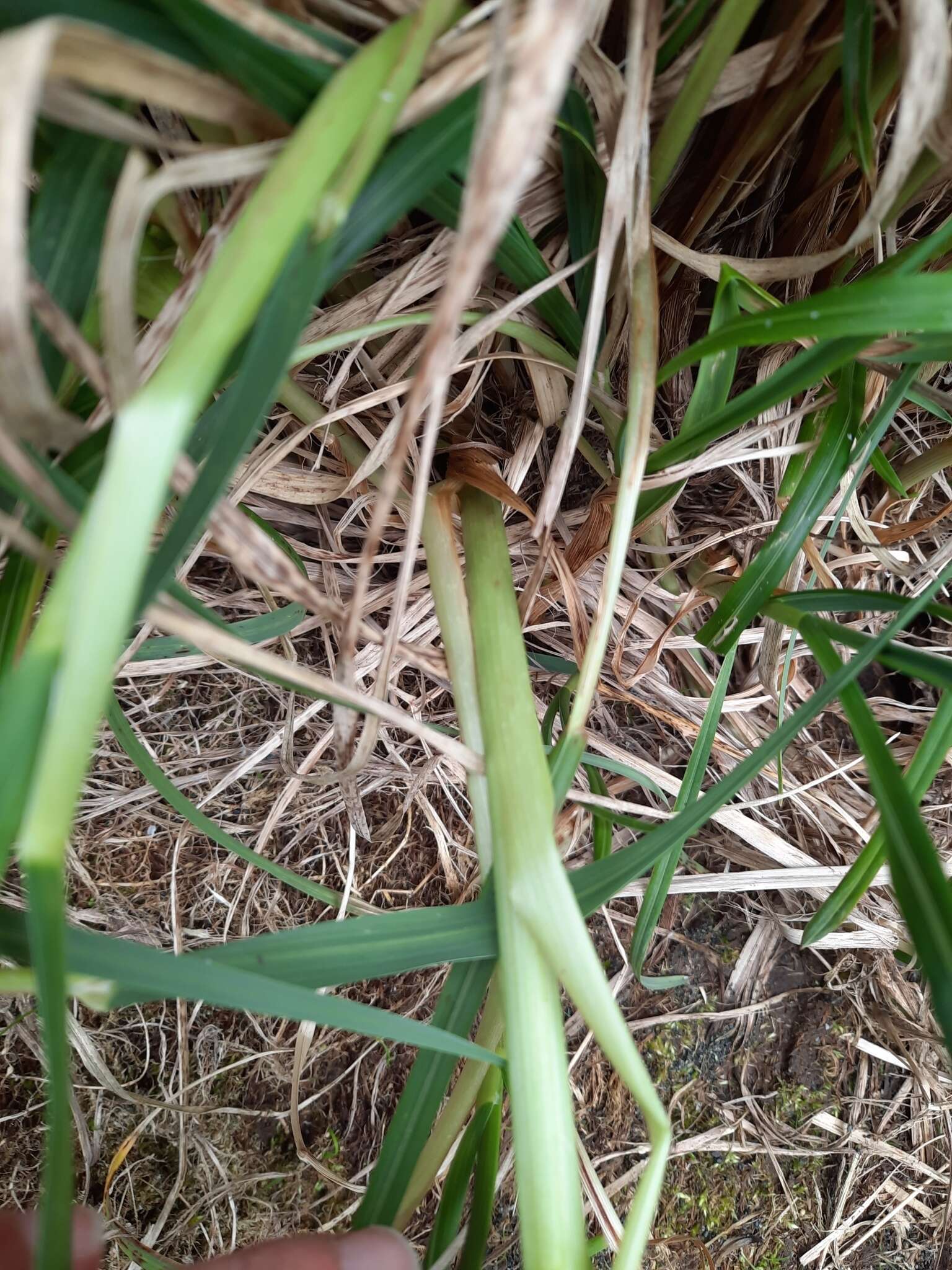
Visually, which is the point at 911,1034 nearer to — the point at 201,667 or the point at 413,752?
the point at 413,752

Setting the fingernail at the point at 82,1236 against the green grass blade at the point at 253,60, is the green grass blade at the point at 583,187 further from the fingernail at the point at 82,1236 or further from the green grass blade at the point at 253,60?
the fingernail at the point at 82,1236

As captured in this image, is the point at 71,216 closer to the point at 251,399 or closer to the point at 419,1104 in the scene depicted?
the point at 251,399

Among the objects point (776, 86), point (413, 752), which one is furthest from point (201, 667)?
point (776, 86)

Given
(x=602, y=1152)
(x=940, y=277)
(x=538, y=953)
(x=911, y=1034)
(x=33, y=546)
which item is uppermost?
(x=940, y=277)

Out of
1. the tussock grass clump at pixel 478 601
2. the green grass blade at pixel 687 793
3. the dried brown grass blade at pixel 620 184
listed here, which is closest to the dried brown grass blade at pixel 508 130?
the tussock grass clump at pixel 478 601

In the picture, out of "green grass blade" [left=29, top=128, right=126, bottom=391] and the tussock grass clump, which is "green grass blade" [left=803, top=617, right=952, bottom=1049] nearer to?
the tussock grass clump

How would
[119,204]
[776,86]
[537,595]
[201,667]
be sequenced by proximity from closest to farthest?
[119,204], [776,86], [537,595], [201,667]
